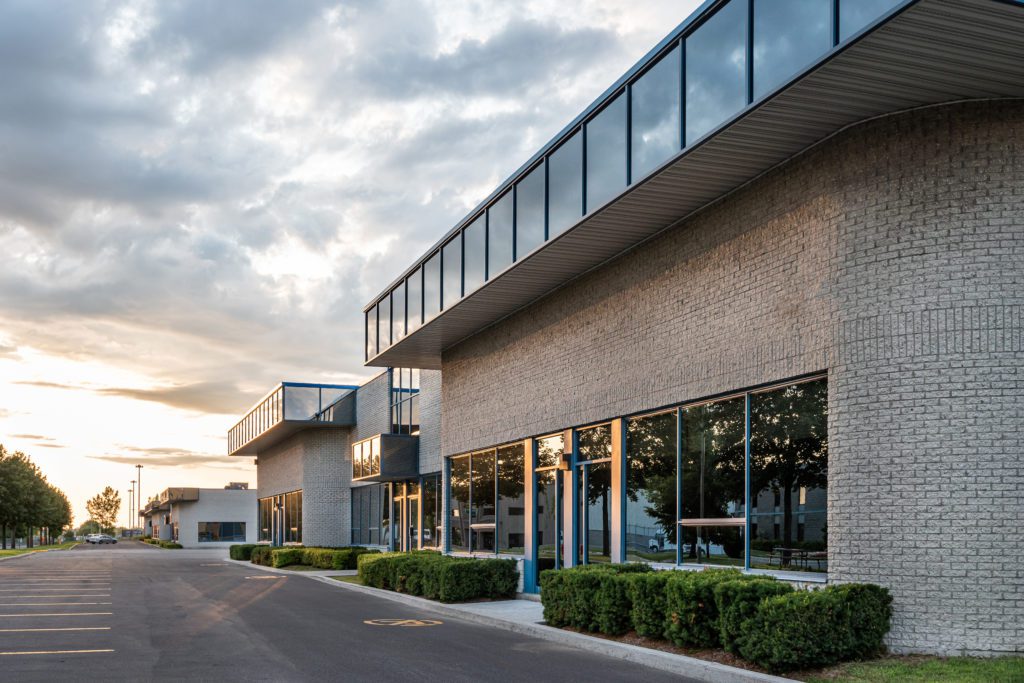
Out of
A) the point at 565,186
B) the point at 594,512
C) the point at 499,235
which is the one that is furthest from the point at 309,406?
the point at 565,186

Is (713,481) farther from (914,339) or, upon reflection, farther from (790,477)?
(914,339)

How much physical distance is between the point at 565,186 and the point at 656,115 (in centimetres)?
320

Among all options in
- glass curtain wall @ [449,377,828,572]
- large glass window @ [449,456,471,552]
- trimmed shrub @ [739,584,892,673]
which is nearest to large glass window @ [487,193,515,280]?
glass curtain wall @ [449,377,828,572]

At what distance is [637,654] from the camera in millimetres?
13148

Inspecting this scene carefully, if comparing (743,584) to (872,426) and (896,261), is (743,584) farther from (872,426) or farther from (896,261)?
(896,261)

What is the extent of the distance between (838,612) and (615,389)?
7.84 metres

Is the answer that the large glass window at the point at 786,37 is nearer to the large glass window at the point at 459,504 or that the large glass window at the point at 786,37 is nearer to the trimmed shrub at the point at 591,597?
the trimmed shrub at the point at 591,597

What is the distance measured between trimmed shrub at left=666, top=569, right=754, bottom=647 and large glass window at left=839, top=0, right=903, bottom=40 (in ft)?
21.0

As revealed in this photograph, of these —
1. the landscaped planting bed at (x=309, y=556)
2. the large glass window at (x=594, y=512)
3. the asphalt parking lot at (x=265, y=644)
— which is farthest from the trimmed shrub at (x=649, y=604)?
the landscaped planting bed at (x=309, y=556)

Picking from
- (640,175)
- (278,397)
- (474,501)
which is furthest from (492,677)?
(278,397)

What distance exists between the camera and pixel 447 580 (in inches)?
828

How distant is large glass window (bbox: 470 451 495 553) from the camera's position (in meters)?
25.4

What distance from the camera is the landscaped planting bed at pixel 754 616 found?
36.9 ft

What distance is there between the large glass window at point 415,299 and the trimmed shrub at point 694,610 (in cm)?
1326
